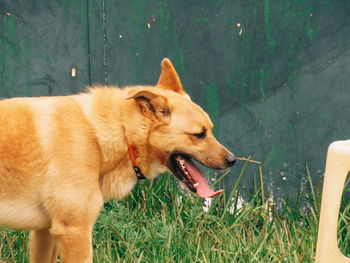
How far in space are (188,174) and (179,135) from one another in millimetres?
261

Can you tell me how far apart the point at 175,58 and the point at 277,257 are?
1862 millimetres

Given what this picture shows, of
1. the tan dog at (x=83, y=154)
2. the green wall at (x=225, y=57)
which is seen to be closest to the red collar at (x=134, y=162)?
the tan dog at (x=83, y=154)

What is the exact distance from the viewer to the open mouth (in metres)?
4.64

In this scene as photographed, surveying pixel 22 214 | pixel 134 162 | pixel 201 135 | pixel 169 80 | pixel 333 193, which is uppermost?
pixel 169 80

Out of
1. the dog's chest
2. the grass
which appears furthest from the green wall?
the dog's chest

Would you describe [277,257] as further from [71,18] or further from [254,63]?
[71,18]

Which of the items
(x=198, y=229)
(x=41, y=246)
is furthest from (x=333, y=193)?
(x=41, y=246)

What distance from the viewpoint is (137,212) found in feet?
18.1

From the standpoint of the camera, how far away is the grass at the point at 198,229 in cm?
487

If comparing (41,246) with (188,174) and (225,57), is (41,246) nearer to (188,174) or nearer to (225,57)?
(188,174)

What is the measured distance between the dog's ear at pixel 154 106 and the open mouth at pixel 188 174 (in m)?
0.25

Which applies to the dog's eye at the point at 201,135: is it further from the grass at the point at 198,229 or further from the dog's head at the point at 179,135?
the grass at the point at 198,229

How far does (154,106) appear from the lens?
4555mm

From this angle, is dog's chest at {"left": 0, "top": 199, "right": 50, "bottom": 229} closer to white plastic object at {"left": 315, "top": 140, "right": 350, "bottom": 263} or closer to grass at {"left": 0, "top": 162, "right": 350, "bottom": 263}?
grass at {"left": 0, "top": 162, "right": 350, "bottom": 263}
